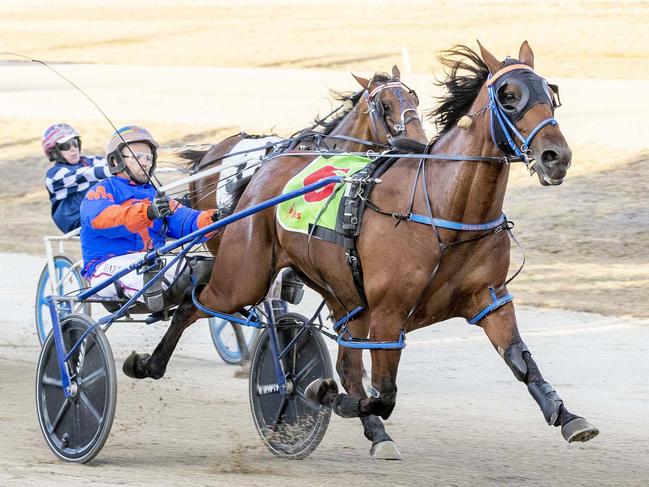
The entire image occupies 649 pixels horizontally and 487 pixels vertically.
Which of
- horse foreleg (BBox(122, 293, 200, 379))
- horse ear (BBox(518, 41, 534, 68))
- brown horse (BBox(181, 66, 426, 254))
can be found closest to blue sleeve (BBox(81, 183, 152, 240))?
horse foreleg (BBox(122, 293, 200, 379))

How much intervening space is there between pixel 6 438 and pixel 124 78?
17983 millimetres

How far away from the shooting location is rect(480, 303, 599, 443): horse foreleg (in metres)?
4.98

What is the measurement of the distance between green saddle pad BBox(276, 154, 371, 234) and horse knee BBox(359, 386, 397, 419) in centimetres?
75

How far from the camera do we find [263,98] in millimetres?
20312

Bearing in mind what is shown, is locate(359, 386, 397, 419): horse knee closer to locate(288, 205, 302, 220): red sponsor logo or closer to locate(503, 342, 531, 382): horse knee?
locate(503, 342, 531, 382): horse knee

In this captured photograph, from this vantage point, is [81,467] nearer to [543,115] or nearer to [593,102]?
[543,115]

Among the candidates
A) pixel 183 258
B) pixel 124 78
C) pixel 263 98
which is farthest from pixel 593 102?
pixel 183 258

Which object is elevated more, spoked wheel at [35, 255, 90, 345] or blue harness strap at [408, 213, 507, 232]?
blue harness strap at [408, 213, 507, 232]

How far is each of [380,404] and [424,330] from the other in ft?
13.2

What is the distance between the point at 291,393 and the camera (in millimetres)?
6102

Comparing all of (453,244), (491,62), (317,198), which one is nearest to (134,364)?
(317,198)

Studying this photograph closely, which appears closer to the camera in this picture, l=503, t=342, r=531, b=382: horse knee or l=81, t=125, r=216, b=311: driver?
l=503, t=342, r=531, b=382: horse knee

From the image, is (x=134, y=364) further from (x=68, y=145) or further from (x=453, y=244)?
(x=68, y=145)

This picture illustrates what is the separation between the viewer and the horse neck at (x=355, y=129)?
27.3 feet
